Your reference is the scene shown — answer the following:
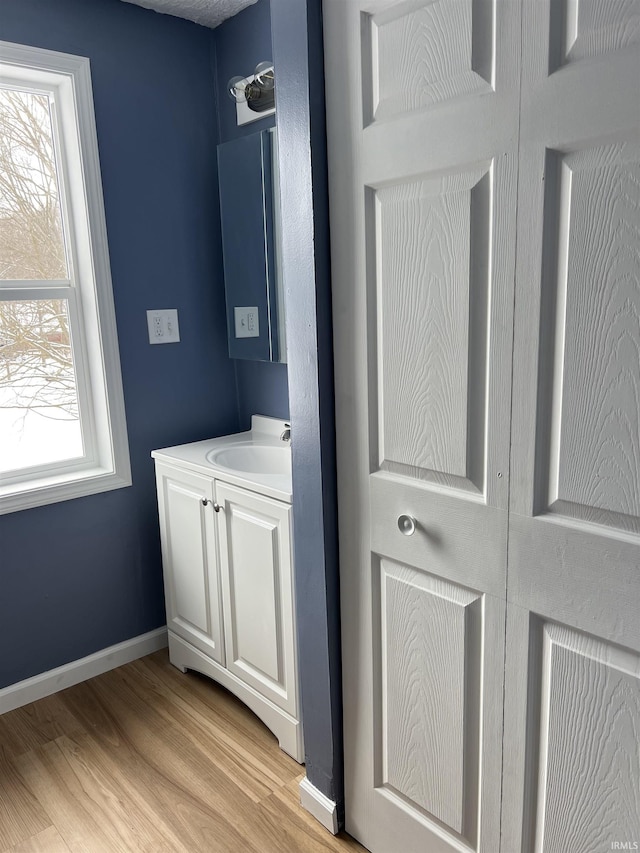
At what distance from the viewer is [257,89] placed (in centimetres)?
223

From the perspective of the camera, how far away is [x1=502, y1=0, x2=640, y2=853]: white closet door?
98 centimetres

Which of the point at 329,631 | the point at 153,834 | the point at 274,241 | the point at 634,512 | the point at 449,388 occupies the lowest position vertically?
the point at 153,834

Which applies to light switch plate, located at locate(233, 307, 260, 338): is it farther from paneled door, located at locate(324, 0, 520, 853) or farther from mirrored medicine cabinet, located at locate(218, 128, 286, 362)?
paneled door, located at locate(324, 0, 520, 853)

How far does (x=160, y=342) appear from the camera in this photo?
249 cm

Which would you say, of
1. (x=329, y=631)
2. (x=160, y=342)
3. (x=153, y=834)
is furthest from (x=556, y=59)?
(x=153, y=834)

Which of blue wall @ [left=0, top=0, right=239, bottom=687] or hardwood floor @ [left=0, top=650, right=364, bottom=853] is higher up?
blue wall @ [left=0, top=0, right=239, bottom=687]

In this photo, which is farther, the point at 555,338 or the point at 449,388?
the point at 449,388

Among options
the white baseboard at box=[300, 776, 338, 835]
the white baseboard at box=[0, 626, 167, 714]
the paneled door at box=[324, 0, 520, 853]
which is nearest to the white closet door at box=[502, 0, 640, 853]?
the paneled door at box=[324, 0, 520, 853]

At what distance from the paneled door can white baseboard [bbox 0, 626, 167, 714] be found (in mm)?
1277

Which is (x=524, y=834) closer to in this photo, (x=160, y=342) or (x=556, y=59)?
(x=556, y=59)

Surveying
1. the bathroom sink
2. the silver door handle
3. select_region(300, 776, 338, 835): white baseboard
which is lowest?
select_region(300, 776, 338, 835): white baseboard

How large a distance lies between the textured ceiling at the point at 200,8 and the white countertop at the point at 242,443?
4.82 ft

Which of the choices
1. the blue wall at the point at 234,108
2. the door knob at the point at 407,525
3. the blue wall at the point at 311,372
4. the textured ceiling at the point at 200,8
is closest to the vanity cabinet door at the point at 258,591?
the blue wall at the point at 311,372

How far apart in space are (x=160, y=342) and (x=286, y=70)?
1286 mm
